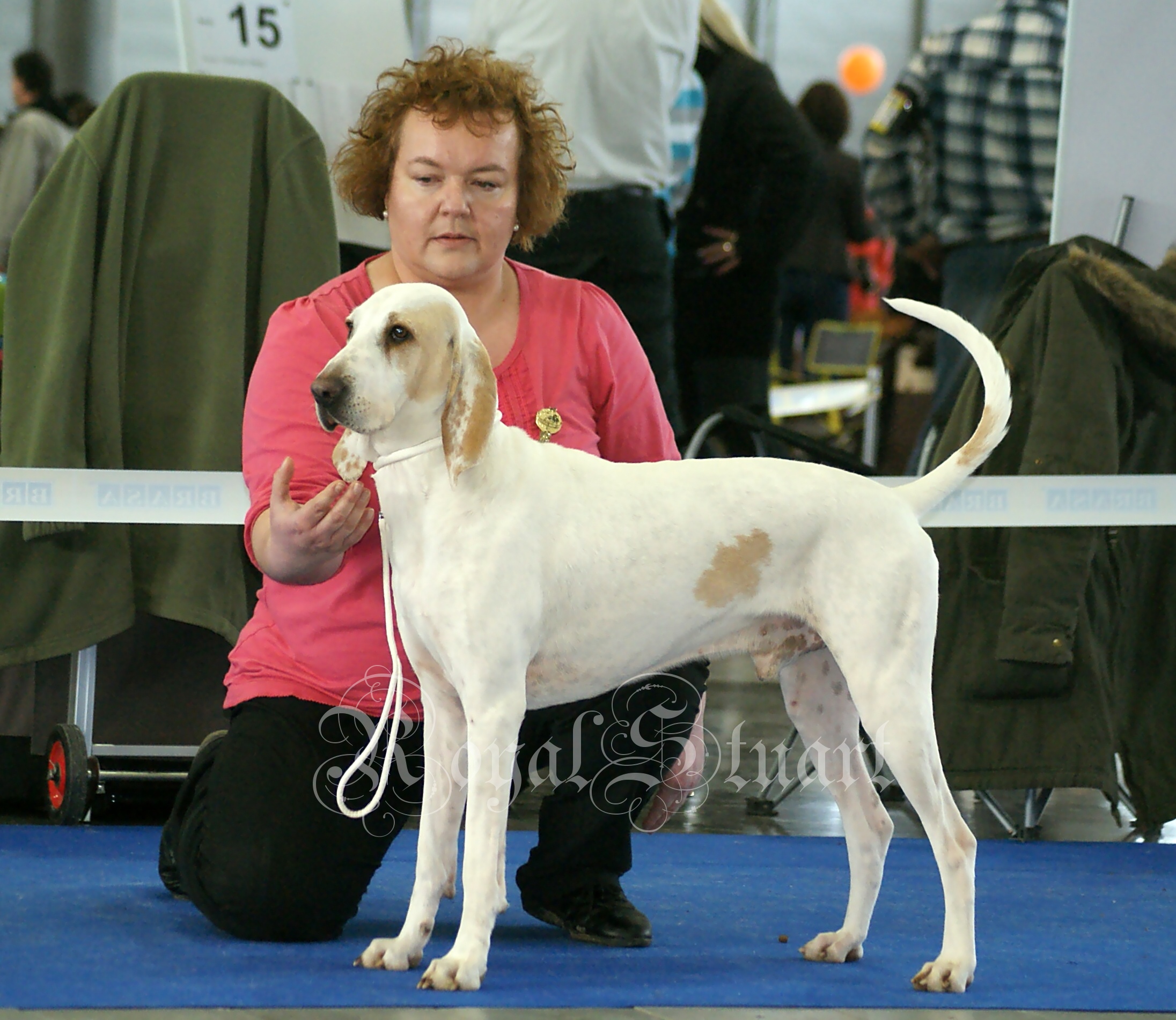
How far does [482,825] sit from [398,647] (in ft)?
1.43

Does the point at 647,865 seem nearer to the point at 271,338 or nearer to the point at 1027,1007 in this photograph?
the point at 1027,1007

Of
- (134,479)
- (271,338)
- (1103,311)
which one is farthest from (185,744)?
(1103,311)

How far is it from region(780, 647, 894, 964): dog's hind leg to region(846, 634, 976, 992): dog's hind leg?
0.39 feet

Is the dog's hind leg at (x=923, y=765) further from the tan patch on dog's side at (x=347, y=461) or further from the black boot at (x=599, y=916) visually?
the tan patch on dog's side at (x=347, y=461)

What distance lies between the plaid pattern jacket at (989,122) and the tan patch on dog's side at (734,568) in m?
2.84

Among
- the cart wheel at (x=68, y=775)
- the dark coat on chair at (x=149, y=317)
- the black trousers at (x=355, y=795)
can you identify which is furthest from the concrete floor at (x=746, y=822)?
the dark coat on chair at (x=149, y=317)

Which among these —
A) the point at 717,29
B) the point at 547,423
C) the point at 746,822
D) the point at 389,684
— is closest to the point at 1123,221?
the point at 717,29

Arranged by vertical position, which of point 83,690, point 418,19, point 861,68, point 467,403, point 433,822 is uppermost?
point 861,68

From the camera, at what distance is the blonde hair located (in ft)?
13.4

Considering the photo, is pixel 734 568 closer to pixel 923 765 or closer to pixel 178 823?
pixel 923 765

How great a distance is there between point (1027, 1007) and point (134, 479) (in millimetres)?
1888

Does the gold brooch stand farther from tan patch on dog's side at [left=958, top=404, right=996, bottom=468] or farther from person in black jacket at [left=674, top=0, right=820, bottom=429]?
person in black jacket at [left=674, top=0, right=820, bottom=429]

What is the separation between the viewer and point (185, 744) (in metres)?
2.99

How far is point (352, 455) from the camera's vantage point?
64.4 inches
